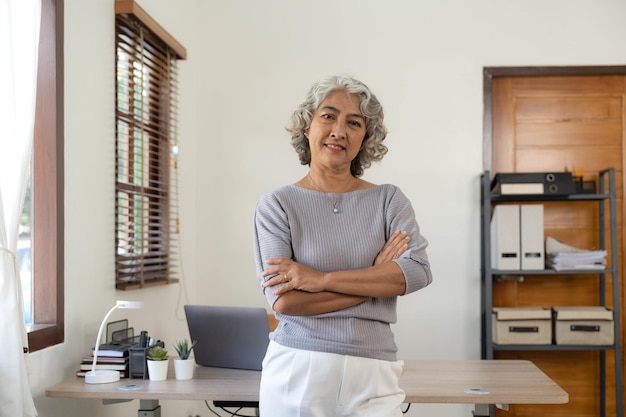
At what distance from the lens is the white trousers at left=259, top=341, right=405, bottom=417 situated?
188 centimetres

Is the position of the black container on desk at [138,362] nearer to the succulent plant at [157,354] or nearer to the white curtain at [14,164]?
the succulent plant at [157,354]

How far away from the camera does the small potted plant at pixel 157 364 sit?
2.71m

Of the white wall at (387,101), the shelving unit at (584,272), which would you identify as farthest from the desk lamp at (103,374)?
the shelving unit at (584,272)

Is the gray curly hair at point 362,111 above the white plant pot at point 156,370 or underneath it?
above

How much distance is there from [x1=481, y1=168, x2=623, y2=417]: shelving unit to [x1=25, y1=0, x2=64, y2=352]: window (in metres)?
2.37

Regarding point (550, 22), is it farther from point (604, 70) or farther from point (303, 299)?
point (303, 299)

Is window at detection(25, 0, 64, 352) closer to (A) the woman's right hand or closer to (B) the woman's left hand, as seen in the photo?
(B) the woman's left hand

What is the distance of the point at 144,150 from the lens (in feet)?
12.8

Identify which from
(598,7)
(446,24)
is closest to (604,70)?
(598,7)

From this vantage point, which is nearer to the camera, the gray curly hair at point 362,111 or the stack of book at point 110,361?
the gray curly hair at point 362,111

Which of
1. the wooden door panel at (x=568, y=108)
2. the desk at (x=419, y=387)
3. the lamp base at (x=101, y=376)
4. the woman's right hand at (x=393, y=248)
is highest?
the wooden door panel at (x=568, y=108)

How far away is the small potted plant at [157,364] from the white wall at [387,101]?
1544mm

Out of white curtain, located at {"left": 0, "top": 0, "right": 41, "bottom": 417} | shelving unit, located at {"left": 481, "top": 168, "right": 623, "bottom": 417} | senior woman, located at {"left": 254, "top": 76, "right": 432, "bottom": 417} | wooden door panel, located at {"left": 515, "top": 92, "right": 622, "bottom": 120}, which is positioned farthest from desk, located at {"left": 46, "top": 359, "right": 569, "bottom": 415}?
wooden door panel, located at {"left": 515, "top": 92, "right": 622, "bottom": 120}

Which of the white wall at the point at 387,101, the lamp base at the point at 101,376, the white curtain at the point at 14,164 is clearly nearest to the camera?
the white curtain at the point at 14,164
